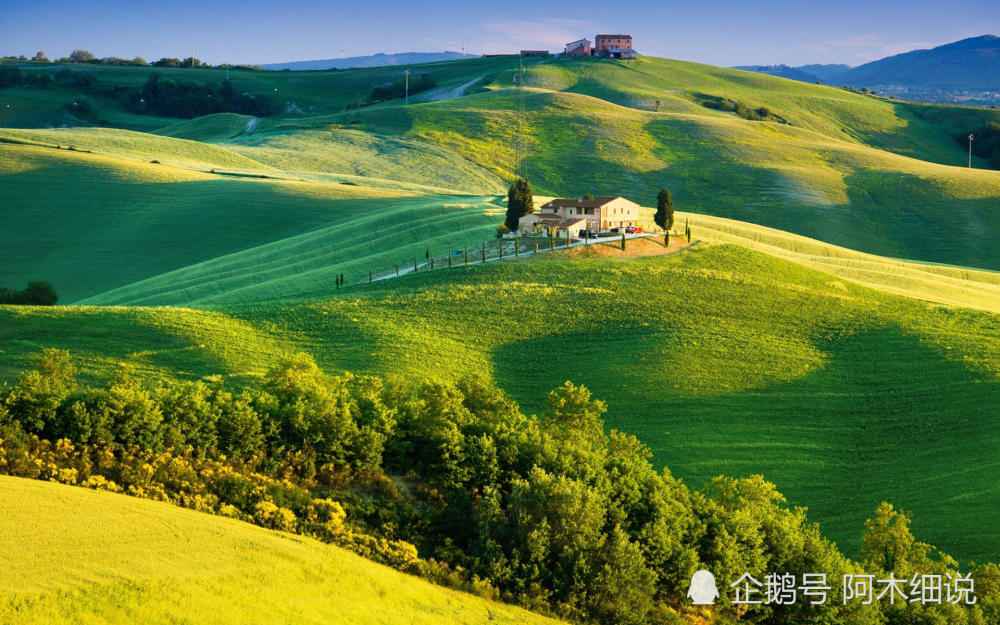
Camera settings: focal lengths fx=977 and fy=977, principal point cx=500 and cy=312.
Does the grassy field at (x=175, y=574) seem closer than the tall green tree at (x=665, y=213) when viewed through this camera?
Yes

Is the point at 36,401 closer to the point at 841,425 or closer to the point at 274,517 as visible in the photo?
the point at 274,517

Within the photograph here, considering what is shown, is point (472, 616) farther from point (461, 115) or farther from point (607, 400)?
point (461, 115)

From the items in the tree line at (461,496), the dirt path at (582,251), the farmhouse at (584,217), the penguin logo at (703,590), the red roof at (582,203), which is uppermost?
the red roof at (582,203)

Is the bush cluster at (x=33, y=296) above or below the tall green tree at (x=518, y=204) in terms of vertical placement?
below

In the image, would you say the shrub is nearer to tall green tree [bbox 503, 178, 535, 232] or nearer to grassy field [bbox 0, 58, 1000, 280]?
tall green tree [bbox 503, 178, 535, 232]

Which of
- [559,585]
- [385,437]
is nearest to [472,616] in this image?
[559,585]

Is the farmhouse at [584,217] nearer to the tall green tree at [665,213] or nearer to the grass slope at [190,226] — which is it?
the tall green tree at [665,213]

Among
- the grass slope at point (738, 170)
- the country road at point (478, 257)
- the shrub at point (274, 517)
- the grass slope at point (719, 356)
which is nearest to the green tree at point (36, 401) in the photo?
the shrub at point (274, 517)

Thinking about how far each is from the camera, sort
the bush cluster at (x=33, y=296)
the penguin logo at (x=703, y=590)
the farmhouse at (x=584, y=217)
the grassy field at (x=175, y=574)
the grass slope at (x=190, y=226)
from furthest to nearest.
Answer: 1. the grass slope at (x=190, y=226)
2. the farmhouse at (x=584, y=217)
3. the bush cluster at (x=33, y=296)
4. the penguin logo at (x=703, y=590)
5. the grassy field at (x=175, y=574)
